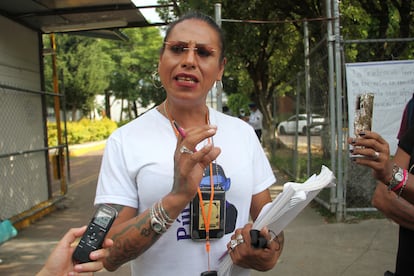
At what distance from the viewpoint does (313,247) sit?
4.68 meters

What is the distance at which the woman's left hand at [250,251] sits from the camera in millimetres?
1411

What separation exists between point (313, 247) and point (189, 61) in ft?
12.4

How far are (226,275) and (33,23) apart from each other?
655 centimetres

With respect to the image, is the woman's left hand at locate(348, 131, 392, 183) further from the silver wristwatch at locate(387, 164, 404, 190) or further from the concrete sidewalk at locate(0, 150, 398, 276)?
the concrete sidewalk at locate(0, 150, 398, 276)

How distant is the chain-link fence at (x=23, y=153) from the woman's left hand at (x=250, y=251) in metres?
4.78

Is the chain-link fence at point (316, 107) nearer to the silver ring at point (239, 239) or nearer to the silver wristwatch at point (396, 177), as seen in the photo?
the silver wristwatch at point (396, 177)

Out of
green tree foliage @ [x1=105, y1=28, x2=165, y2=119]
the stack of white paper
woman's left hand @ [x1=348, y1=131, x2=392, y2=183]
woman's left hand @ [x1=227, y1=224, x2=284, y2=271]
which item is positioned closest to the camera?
the stack of white paper

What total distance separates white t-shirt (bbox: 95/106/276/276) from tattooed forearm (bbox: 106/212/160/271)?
143 millimetres

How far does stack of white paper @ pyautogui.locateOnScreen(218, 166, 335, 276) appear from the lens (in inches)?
49.3

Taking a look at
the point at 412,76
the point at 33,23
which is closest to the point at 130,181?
the point at 412,76

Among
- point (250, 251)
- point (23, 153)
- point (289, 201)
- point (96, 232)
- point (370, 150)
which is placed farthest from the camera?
point (23, 153)

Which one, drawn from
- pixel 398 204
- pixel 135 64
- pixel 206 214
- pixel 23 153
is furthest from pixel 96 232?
pixel 135 64

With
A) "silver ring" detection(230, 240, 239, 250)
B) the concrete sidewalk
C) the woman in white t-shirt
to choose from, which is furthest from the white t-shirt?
the concrete sidewalk

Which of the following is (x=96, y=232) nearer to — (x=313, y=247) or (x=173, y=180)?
(x=173, y=180)
